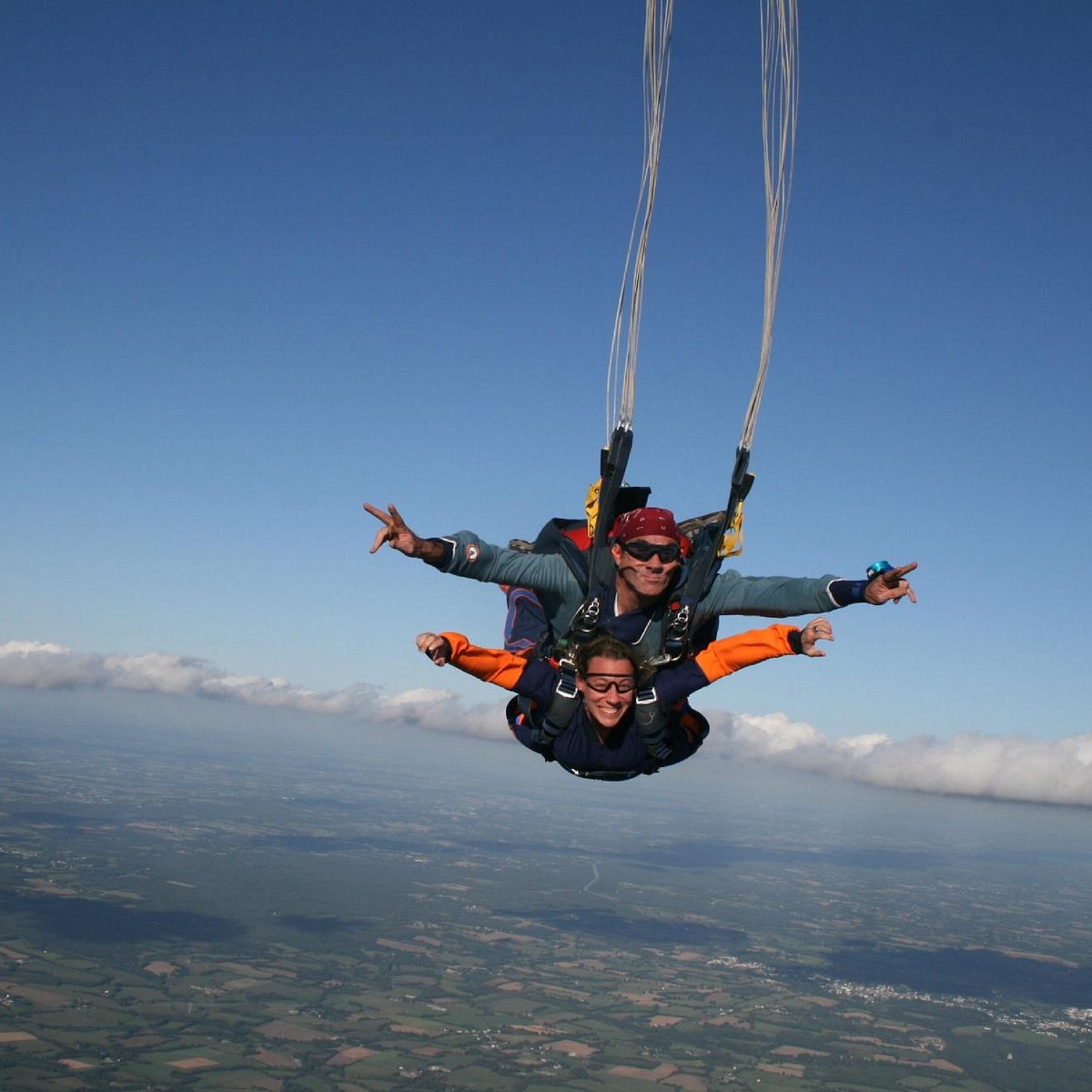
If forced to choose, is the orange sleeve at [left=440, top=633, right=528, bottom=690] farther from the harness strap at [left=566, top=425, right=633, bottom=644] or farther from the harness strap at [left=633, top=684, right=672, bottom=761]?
the harness strap at [left=633, top=684, right=672, bottom=761]

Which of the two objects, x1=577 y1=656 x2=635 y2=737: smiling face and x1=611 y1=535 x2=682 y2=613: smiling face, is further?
x1=577 y1=656 x2=635 y2=737: smiling face

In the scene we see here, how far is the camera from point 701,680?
627 cm

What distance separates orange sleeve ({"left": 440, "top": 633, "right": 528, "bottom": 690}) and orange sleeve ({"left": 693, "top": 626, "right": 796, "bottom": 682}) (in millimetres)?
1261

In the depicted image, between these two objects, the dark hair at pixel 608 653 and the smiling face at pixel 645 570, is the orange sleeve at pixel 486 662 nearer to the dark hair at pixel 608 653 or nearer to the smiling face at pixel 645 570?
the dark hair at pixel 608 653

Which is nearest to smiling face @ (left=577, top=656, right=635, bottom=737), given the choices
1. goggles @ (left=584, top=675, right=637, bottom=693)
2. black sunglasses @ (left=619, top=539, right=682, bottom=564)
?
goggles @ (left=584, top=675, right=637, bottom=693)

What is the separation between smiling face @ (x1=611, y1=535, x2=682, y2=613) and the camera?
6348 mm

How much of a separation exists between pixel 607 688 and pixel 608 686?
0.02 m

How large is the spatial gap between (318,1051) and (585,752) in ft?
692

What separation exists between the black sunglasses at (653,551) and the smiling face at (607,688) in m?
0.75

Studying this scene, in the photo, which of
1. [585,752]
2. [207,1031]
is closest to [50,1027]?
[207,1031]

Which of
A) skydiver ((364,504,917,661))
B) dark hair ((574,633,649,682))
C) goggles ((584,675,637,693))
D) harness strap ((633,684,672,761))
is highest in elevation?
skydiver ((364,504,917,661))

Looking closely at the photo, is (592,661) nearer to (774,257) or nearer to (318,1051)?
(774,257)

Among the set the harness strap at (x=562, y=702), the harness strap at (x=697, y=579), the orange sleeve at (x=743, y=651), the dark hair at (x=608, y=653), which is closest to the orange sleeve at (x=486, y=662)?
the harness strap at (x=562, y=702)

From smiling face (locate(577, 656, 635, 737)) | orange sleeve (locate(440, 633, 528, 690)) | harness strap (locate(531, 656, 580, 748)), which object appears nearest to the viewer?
orange sleeve (locate(440, 633, 528, 690))
